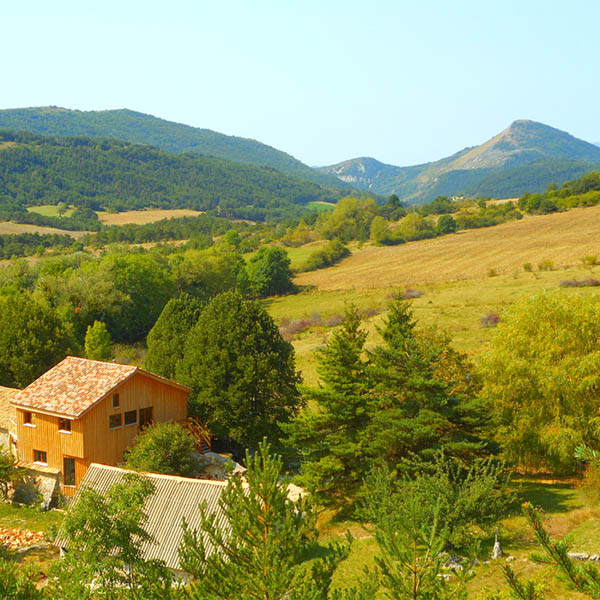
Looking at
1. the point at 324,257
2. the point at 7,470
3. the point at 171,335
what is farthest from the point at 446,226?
the point at 7,470

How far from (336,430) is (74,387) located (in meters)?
12.7

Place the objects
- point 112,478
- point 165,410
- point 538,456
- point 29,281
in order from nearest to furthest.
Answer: point 112,478, point 538,456, point 165,410, point 29,281

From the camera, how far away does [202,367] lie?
109 ft

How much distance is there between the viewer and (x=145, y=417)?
32.1 metres

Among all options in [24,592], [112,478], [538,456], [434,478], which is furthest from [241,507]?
[538,456]

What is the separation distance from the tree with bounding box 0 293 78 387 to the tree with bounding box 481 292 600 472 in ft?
86.7

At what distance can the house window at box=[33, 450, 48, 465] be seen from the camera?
1203 inches

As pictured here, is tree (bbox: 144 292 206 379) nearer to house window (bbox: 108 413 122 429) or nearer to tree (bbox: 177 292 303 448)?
tree (bbox: 177 292 303 448)

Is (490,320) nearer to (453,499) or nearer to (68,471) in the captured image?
(453,499)

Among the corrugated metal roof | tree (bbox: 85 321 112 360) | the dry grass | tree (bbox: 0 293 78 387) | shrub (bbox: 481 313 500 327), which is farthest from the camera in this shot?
the dry grass

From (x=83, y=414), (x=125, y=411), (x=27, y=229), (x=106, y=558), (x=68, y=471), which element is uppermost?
(x=27, y=229)

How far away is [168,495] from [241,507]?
12.4 m

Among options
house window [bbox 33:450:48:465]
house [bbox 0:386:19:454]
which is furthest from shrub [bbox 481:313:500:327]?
house [bbox 0:386:19:454]

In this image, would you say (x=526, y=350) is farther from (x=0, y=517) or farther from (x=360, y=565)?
(x=0, y=517)
